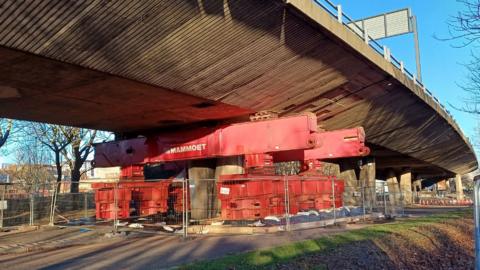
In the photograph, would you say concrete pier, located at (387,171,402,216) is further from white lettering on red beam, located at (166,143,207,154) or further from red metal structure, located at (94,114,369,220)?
white lettering on red beam, located at (166,143,207,154)

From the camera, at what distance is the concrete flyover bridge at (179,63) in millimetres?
9664

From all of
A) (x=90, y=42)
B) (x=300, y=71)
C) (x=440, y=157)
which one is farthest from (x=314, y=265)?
(x=440, y=157)

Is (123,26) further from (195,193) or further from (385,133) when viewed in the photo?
(385,133)

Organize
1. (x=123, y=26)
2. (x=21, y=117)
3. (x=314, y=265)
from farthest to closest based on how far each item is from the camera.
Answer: (x=21, y=117), (x=123, y=26), (x=314, y=265)

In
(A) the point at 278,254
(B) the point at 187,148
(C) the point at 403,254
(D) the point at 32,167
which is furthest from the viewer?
(D) the point at 32,167

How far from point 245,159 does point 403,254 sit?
6.81 metres

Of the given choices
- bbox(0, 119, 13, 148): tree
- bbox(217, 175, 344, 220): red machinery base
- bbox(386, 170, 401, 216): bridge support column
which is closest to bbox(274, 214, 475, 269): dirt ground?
bbox(217, 175, 344, 220): red machinery base

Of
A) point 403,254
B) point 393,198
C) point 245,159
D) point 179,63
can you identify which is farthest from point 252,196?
point 393,198

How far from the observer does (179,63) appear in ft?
39.5

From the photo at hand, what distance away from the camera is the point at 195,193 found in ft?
57.8

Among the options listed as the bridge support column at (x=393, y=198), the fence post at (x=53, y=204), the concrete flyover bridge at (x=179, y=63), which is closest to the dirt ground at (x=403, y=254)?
the concrete flyover bridge at (x=179, y=63)

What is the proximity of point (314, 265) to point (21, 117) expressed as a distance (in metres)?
13.3

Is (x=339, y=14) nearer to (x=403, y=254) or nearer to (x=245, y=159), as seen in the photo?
(x=245, y=159)

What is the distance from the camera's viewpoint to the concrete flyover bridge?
9664 mm
